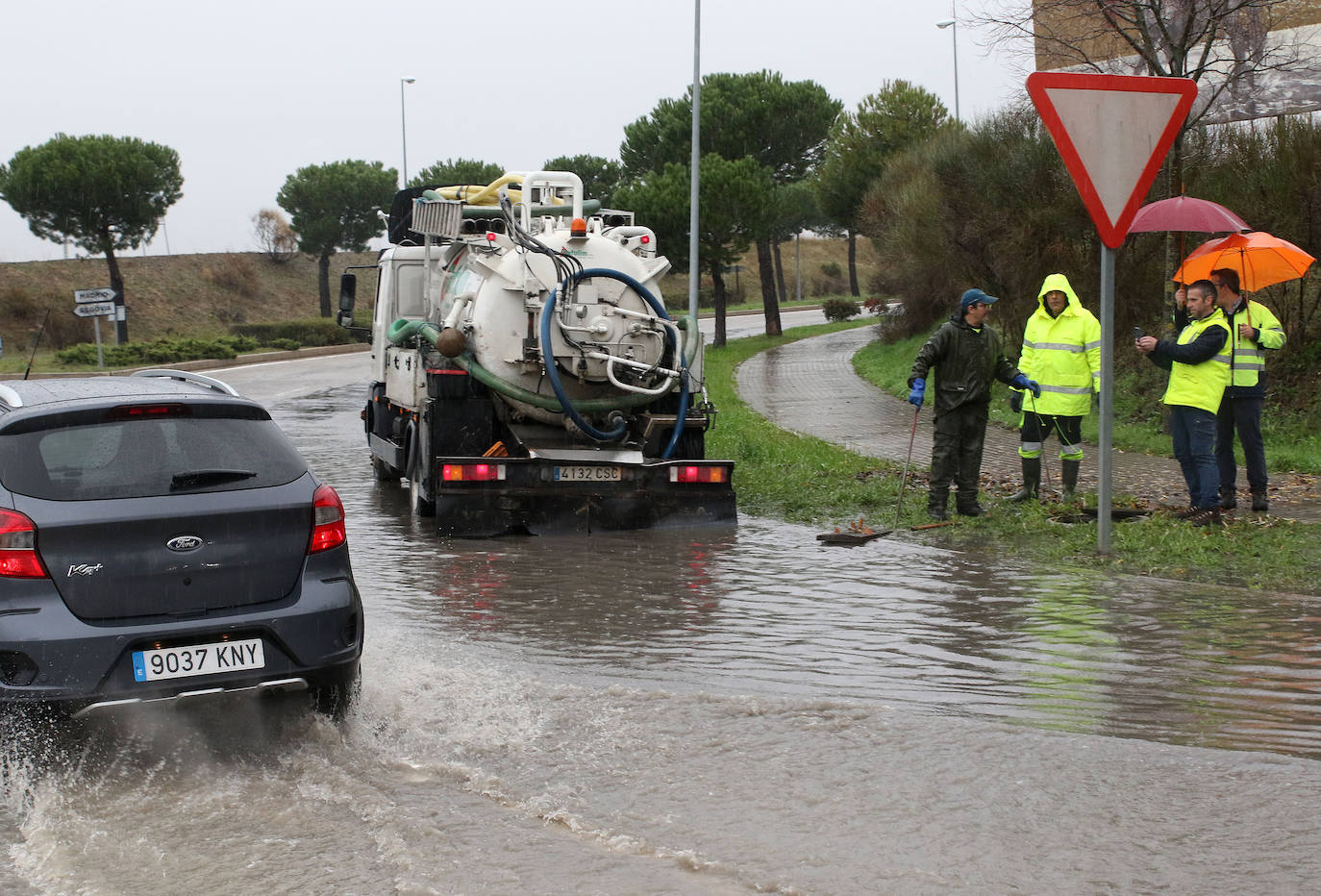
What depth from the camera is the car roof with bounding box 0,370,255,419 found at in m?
5.36

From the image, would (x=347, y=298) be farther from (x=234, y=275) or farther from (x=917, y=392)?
(x=234, y=275)

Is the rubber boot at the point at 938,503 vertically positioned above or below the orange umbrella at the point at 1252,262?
below

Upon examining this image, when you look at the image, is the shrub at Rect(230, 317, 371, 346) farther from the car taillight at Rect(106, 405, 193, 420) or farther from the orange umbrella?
the car taillight at Rect(106, 405, 193, 420)

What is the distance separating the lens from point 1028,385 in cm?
1129

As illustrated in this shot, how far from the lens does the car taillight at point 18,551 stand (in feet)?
15.9

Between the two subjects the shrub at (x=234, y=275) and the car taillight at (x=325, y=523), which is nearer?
the car taillight at (x=325, y=523)

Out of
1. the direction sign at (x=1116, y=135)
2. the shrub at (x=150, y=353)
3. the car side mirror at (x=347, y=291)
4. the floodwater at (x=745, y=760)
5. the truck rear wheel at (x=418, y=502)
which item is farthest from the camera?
the shrub at (x=150, y=353)

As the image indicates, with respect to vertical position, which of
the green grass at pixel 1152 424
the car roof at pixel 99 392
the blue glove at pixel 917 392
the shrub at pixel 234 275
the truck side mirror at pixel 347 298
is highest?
the shrub at pixel 234 275

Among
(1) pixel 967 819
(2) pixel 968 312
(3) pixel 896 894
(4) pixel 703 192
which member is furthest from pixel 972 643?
(4) pixel 703 192

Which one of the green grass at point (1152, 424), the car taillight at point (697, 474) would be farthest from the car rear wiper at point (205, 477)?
the green grass at point (1152, 424)

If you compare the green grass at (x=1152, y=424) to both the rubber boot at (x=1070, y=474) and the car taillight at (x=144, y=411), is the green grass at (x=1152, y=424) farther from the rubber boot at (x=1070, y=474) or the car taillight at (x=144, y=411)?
the car taillight at (x=144, y=411)

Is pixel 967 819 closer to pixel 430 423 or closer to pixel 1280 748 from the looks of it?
pixel 1280 748

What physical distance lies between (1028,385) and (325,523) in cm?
727

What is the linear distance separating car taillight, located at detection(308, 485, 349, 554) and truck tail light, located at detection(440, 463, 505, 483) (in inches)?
202
